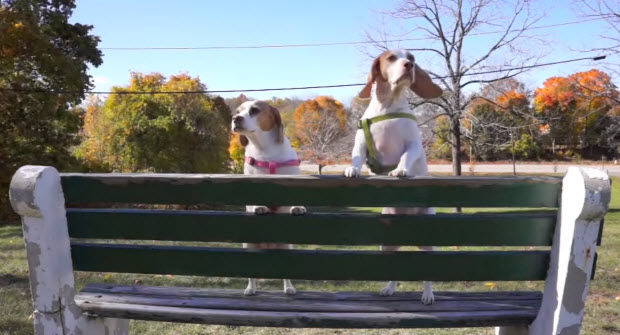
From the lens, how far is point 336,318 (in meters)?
1.94

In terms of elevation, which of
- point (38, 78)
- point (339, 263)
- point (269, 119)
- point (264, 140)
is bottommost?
point (339, 263)

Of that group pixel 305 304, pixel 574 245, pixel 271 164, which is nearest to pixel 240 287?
pixel 271 164

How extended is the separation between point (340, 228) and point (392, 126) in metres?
0.82

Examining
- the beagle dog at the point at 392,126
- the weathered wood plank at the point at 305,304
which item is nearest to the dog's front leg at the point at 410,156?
the beagle dog at the point at 392,126

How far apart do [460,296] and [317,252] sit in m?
0.74

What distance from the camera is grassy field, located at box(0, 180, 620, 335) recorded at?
3680 mm

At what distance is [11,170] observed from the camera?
12109mm

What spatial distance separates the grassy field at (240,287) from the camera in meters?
3.68

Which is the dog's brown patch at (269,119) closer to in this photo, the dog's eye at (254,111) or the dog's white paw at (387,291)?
the dog's eye at (254,111)

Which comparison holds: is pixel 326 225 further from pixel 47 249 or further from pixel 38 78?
pixel 38 78

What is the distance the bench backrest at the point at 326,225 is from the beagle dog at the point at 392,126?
546 mm

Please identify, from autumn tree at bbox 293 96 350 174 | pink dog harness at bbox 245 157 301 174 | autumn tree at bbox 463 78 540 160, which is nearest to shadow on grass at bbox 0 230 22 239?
pink dog harness at bbox 245 157 301 174

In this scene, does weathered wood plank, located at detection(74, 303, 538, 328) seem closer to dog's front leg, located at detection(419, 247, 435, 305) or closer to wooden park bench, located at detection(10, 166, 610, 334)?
wooden park bench, located at detection(10, 166, 610, 334)

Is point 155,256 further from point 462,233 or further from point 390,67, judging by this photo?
point 390,67
